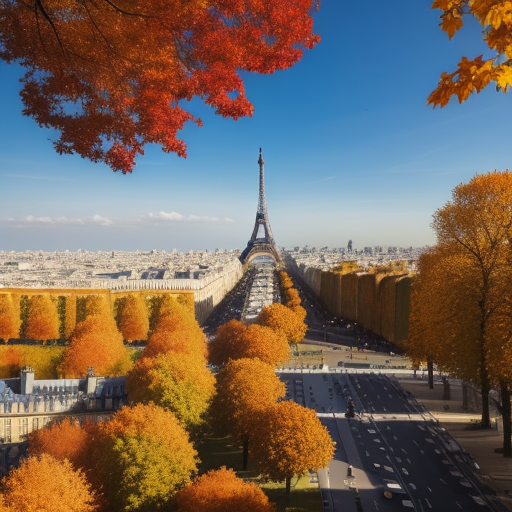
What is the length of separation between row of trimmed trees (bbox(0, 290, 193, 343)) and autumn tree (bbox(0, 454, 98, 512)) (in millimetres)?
30355

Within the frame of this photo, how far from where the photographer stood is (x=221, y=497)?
14.4 metres

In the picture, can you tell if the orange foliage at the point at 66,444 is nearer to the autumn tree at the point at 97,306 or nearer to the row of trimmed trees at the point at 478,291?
the row of trimmed trees at the point at 478,291

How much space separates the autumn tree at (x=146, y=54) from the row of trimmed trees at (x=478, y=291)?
16296 mm

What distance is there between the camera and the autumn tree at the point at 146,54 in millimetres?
5469

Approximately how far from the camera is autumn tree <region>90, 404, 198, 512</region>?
1584cm

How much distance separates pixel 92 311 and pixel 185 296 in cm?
858

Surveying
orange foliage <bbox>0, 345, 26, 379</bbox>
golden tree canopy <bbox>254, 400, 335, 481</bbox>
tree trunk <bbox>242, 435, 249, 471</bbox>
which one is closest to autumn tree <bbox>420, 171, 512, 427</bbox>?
golden tree canopy <bbox>254, 400, 335, 481</bbox>

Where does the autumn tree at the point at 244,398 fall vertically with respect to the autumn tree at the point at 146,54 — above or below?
below

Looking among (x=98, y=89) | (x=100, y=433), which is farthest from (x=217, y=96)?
(x=100, y=433)

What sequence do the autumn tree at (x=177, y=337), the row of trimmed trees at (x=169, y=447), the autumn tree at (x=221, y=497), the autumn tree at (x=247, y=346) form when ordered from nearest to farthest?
the autumn tree at (x=221, y=497) < the row of trimmed trees at (x=169, y=447) < the autumn tree at (x=247, y=346) < the autumn tree at (x=177, y=337)

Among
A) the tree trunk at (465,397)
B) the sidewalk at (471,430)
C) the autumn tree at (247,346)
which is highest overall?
the autumn tree at (247,346)

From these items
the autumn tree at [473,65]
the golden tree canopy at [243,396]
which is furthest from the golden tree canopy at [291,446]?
the autumn tree at [473,65]

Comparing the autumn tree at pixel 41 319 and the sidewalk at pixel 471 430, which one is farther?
the autumn tree at pixel 41 319

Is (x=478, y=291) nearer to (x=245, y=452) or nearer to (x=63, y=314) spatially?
(x=245, y=452)
